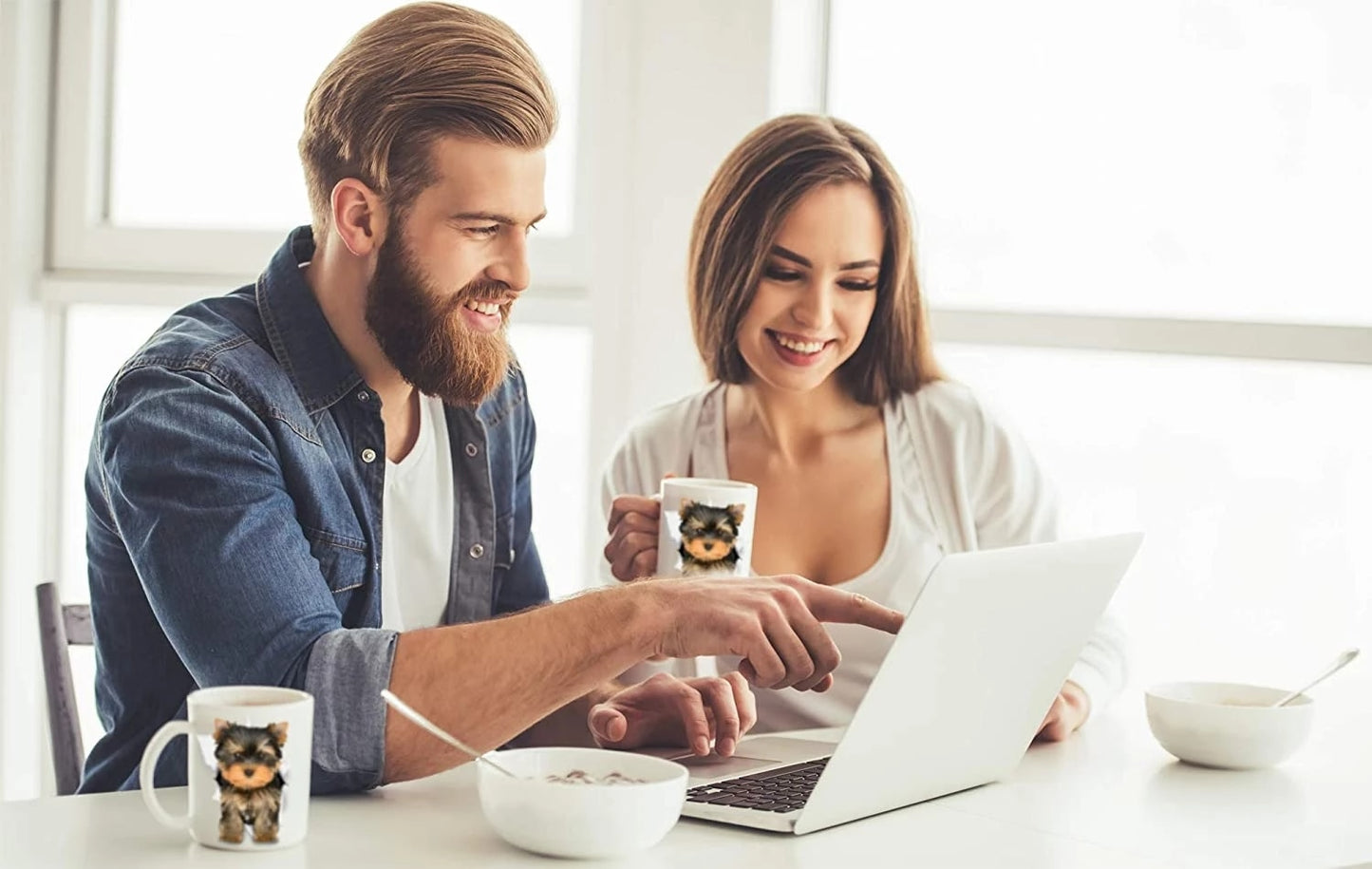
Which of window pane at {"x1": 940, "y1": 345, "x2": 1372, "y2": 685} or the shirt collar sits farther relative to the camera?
window pane at {"x1": 940, "y1": 345, "x2": 1372, "y2": 685}

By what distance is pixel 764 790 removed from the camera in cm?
138

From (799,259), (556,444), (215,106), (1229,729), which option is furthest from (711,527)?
(215,106)

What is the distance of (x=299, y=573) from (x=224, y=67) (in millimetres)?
2034

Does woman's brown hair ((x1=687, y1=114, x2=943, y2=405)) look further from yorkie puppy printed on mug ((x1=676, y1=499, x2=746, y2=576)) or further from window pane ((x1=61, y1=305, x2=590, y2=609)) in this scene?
window pane ((x1=61, y1=305, x2=590, y2=609))

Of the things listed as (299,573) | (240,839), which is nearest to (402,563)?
(299,573)

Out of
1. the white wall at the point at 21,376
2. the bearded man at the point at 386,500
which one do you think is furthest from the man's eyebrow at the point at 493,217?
the white wall at the point at 21,376

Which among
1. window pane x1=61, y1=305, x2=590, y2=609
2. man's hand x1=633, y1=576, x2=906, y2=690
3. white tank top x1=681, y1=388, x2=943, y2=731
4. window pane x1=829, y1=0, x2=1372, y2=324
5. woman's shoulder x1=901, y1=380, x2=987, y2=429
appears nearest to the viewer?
man's hand x1=633, y1=576, x2=906, y2=690

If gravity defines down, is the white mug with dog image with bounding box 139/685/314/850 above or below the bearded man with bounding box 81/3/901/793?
below

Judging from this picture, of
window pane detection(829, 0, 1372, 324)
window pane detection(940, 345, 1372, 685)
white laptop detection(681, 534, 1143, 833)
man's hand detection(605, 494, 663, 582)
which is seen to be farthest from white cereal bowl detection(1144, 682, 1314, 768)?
window pane detection(829, 0, 1372, 324)

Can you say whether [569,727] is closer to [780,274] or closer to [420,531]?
[420,531]

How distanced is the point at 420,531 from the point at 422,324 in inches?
10.2

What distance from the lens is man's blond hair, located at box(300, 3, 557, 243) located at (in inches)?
64.1

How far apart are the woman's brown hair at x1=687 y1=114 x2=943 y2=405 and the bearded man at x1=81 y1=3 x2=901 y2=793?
0.35 metres

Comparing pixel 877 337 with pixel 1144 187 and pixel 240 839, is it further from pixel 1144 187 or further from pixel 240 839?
pixel 240 839
